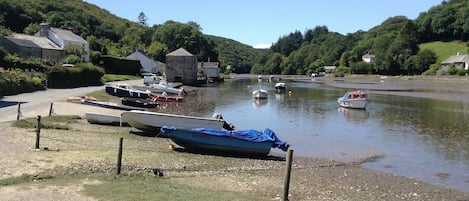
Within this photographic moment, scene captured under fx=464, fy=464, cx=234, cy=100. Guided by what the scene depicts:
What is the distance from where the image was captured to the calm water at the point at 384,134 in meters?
21.3

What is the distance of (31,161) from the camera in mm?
15469

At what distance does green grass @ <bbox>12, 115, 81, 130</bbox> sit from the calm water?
12.1 metres

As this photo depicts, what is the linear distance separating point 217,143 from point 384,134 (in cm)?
1564

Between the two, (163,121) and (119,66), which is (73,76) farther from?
Answer: (163,121)

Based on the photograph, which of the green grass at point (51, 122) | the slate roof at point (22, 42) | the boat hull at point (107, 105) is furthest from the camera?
the slate roof at point (22, 42)

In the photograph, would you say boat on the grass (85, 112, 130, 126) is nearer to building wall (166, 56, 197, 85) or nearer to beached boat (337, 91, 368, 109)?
beached boat (337, 91, 368, 109)

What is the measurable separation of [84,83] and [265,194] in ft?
171

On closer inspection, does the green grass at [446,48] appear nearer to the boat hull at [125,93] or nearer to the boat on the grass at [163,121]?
the boat hull at [125,93]

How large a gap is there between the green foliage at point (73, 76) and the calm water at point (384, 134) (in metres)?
19.2

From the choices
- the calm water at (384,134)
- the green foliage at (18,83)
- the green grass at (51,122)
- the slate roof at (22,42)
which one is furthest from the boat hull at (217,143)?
the slate roof at (22,42)

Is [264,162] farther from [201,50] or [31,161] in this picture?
[201,50]

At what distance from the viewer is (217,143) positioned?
21.2 meters

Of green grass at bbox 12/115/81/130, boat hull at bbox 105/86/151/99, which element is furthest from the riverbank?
boat hull at bbox 105/86/151/99

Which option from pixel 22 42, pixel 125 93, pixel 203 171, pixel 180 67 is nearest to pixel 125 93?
pixel 125 93
